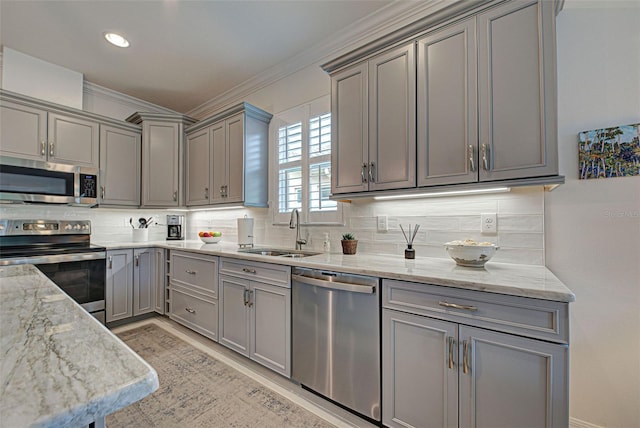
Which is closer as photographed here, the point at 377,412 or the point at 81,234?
the point at 377,412

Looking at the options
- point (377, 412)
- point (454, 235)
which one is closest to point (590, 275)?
point (454, 235)

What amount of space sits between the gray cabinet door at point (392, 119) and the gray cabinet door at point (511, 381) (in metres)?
0.97

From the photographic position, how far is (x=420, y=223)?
6.68ft

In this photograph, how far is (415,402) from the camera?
1.40 m

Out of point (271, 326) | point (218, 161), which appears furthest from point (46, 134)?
point (271, 326)

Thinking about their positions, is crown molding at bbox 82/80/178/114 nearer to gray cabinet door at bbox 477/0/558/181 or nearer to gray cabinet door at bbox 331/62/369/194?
gray cabinet door at bbox 331/62/369/194

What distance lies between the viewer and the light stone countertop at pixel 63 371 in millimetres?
355

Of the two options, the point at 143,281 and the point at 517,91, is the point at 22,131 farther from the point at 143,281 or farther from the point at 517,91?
the point at 517,91

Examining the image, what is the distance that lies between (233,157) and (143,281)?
69.8 inches

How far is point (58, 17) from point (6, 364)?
10.2 ft

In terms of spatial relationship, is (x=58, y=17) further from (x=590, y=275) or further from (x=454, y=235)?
(x=590, y=275)

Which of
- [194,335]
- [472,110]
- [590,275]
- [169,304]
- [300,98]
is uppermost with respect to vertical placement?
[300,98]

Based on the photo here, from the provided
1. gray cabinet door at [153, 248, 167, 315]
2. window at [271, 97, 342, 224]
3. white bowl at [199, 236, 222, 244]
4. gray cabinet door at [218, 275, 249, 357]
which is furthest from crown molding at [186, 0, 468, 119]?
gray cabinet door at [218, 275, 249, 357]

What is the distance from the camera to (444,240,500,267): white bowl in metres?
1.50
